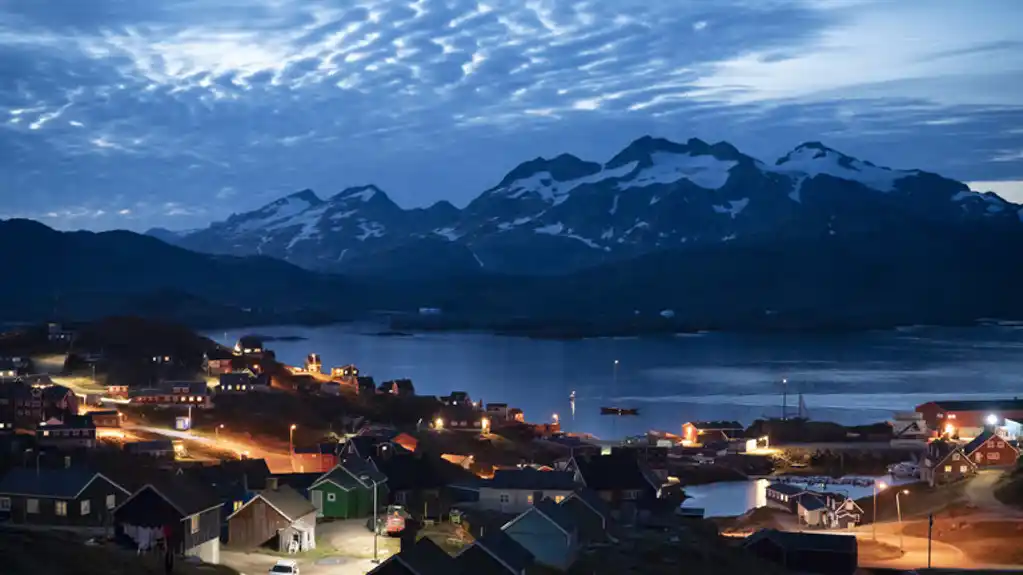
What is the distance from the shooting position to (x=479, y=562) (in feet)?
41.9

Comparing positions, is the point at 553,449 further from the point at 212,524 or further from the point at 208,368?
the point at 212,524

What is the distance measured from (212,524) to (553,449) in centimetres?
2051

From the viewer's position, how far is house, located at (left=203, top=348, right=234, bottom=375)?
4450 centimetres

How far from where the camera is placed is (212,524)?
14.2m

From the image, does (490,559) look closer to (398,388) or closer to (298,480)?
(298,480)

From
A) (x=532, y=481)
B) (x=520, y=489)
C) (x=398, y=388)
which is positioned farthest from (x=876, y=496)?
(x=398, y=388)

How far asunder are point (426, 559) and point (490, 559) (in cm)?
101

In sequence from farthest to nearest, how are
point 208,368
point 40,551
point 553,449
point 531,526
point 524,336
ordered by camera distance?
1. point 524,336
2. point 208,368
3. point 553,449
4. point 531,526
5. point 40,551

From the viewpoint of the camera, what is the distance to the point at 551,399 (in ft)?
177

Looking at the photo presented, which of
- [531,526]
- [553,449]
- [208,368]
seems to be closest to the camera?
[531,526]

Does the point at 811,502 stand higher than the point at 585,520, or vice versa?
the point at 585,520

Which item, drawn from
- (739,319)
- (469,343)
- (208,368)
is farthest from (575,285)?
(208,368)

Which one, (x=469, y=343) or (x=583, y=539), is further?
(x=469, y=343)

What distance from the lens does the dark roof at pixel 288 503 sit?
49.1ft
